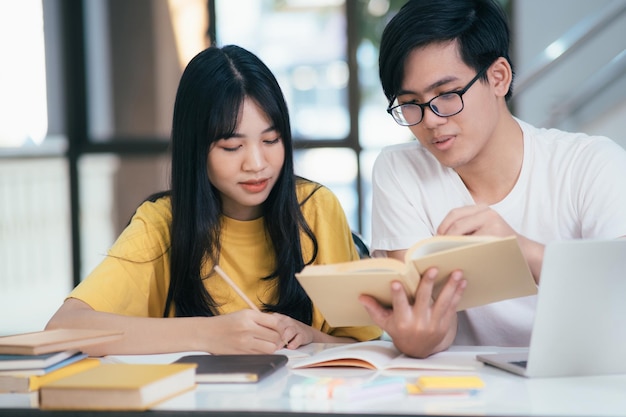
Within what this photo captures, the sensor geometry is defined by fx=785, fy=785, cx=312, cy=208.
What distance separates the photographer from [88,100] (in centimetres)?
446

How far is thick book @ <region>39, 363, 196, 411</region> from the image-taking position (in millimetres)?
1034

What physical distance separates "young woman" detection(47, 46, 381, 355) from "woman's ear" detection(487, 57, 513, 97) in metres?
0.46

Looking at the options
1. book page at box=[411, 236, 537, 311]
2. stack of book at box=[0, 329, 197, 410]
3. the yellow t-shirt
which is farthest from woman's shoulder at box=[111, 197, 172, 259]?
book page at box=[411, 236, 537, 311]

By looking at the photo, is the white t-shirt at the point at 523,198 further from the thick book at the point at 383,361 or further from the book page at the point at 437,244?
the book page at the point at 437,244

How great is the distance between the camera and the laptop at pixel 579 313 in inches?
43.2


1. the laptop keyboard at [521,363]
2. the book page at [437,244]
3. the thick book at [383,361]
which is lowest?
the thick book at [383,361]

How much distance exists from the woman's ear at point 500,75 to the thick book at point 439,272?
549mm

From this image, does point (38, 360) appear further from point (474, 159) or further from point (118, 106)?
point (118, 106)

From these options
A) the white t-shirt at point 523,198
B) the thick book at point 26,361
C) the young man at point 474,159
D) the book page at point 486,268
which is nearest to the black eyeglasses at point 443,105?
the young man at point 474,159

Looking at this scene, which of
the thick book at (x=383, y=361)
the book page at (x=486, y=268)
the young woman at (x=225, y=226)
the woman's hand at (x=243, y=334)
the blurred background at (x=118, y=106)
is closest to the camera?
the book page at (x=486, y=268)

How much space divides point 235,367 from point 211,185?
0.69 metres

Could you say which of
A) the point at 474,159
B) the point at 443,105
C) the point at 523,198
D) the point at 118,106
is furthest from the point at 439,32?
the point at 118,106

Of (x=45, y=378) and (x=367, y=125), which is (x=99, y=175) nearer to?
(x=367, y=125)

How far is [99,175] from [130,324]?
3116 millimetres
